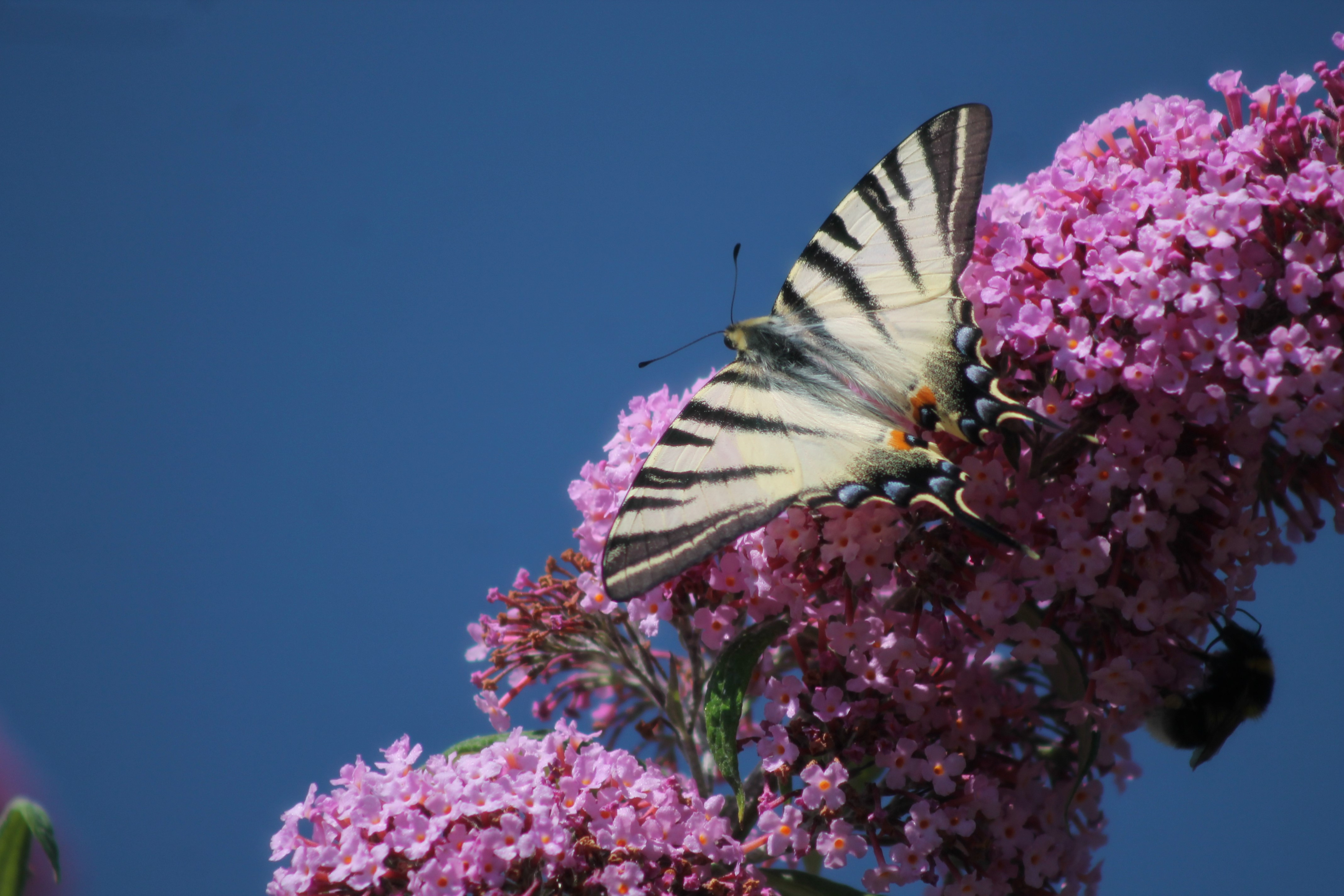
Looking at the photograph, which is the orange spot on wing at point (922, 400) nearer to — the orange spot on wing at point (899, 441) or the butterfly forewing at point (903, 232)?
the orange spot on wing at point (899, 441)

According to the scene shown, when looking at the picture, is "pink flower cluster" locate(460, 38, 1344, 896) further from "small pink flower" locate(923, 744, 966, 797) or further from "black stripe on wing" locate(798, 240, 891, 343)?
"black stripe on wing" locate(798, 240, 891, 343)

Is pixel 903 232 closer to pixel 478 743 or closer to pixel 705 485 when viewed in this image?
pixel 705 485

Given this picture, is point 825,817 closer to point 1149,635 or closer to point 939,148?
point 1149,635

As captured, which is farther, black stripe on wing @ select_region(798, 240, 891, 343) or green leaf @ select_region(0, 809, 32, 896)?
black stripe on wing @ select_region(798, 240, 891, 343)

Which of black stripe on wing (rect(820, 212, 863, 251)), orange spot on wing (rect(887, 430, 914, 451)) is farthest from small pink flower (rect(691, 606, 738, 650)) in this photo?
black stripe on wing (rect(820, 212, 863, 251))

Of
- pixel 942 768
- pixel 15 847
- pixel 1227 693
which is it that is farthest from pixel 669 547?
pixel 15 847

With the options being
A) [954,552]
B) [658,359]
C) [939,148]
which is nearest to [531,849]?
[954,552]
